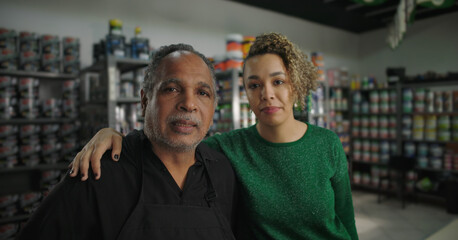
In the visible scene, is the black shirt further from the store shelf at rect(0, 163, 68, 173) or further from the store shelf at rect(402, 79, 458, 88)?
the store shelf at rect(402, 79, 458, 88)

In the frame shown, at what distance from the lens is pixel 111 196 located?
1.12 metres

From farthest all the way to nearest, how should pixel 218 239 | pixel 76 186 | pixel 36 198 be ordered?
pixel 36 198
pixel 218 239
pixel 76 186

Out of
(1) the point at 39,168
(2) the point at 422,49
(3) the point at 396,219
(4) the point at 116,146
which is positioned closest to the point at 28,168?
(1) the point at 39,168

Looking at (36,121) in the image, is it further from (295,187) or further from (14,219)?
(295,187)

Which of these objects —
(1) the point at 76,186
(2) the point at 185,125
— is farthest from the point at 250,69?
(1) the point at 76,186

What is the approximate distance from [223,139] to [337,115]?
18.6 ft

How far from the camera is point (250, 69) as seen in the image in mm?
1586

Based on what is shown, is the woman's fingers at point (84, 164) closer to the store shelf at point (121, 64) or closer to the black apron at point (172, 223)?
the black apron at point (172, 223)

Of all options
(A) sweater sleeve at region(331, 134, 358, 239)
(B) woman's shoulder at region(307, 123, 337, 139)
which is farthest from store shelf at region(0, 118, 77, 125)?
(A) sweater sleeve at region(331, 134, 358, 239)

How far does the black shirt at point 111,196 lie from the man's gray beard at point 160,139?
0.05 metres

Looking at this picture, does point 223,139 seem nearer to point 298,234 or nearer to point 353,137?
point 298,234

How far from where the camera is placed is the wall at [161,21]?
155 inches

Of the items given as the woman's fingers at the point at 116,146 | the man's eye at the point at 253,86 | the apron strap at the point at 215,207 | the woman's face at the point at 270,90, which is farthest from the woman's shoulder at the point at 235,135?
the woman's fingers at the point at 116,146

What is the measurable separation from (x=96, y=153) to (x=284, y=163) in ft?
2.87
